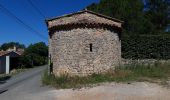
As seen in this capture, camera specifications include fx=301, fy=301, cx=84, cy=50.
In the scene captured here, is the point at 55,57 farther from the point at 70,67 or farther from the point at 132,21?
the point at 132,21

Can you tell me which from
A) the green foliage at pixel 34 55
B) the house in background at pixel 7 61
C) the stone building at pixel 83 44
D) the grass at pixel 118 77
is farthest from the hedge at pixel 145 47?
the green foliage at pixel 34 55

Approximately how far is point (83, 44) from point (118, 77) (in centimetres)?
346

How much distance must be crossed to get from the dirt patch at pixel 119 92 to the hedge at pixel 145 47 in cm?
709

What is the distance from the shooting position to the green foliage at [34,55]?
49.6 m

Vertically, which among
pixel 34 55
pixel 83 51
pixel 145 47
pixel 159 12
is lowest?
pixel 83 51

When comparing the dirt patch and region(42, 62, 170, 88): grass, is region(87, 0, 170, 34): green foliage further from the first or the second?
the dirt patch

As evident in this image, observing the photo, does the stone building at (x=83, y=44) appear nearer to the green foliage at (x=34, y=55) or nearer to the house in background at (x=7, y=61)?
the house in background at (x=7, y=61)

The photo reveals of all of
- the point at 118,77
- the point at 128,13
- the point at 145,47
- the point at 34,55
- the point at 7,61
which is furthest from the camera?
the point at 34,55

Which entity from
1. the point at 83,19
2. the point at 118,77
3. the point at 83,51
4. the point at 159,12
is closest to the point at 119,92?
the point at 118,77

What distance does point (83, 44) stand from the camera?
21.2 metres

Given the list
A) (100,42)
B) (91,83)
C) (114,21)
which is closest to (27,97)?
(91,83)

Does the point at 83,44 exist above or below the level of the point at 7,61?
above

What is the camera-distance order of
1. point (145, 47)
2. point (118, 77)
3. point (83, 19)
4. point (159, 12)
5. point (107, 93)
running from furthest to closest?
point (159, 12)
point (145, 47)
point (83, 19)
point (118, 77)
point (107, 93)

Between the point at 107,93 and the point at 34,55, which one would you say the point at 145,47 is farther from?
the point at 34,55
